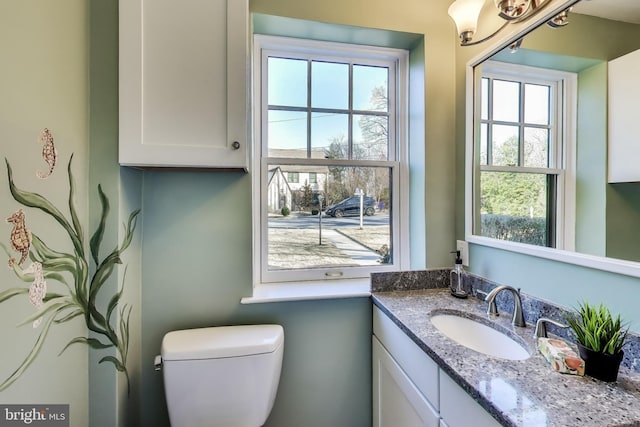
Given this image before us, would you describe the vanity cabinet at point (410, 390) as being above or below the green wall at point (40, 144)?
below

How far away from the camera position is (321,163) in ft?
4.92

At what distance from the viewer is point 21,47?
0.67m

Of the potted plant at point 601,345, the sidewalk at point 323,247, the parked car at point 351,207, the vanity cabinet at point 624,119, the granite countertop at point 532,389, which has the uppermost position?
the vanity cabinet at point 624,119

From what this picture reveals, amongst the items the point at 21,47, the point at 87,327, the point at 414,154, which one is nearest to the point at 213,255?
the point at 87,327

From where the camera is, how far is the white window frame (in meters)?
1.41

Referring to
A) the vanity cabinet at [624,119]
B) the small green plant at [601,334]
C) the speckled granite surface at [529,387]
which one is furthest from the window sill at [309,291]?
the vanity cabinet at [624,119]

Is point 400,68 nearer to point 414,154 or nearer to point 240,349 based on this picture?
point 414,154

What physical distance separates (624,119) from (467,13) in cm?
76

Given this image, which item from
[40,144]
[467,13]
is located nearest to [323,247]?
[40,144]

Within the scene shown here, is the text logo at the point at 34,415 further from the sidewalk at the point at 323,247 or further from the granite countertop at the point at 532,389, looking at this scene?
the granite countertop at the point at 532,389

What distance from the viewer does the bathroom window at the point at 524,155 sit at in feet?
3.17

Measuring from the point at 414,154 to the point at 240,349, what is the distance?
1.27 m

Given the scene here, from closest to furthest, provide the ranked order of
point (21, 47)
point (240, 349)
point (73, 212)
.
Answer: point (21, 47), point (73, 212), point (240, 349)

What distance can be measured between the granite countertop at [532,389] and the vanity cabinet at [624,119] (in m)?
0.55
